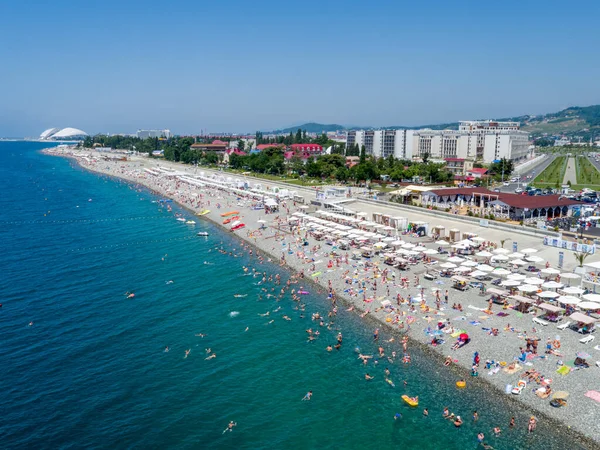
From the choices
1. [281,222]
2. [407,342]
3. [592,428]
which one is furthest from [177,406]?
[281,222]

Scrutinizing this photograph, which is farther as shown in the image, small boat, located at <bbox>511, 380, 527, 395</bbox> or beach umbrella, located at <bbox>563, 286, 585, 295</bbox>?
beach umbrella, located at <bbox>563, 286, 585, 295</bbox>

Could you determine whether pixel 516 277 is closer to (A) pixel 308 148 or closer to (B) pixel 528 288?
(B) pixel 528 288

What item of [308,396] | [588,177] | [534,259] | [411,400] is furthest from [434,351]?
[588,177]

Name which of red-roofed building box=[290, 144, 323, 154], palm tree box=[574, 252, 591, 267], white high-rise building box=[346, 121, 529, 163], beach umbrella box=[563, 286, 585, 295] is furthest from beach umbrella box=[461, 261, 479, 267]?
red-roofed building box=[290, 144, 323, 154]

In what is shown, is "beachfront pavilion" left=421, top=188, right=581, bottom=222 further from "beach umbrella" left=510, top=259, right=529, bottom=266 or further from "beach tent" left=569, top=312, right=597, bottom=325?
"beach tent" left=569, top=312, right=597, bottom=325

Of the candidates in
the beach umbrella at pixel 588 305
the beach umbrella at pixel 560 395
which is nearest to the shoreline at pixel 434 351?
the beach umbrella at pixel 560 395

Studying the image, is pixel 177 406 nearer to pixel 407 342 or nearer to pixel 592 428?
pixel 407 342
